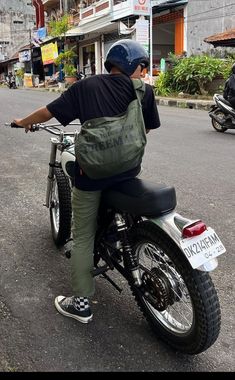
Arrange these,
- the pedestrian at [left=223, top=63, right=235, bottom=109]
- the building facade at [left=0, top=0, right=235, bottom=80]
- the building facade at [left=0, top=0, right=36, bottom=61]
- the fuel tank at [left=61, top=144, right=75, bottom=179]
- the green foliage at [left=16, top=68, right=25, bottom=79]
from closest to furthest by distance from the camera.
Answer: the fuel tank at [left=61, top=144, right=75, bottom=179]
the pedestrian at [left=223, top=63, right=235, bottom=109]
the building facade at [left=0, top=0, right=235, bottom=80]
the green foliage at [left=16, top=68, right=25, bottom=79]
the building facade at [left=0, top=0, right=36, bottom=61]

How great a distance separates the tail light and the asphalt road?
2.41 ft

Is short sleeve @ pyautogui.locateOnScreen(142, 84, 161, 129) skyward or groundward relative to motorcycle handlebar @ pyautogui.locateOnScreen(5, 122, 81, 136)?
skyward

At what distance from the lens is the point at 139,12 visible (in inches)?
896

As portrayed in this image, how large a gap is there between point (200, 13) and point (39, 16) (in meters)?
26.2

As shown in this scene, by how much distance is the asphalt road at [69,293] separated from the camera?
96.0 inches

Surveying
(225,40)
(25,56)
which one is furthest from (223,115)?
(25,56)

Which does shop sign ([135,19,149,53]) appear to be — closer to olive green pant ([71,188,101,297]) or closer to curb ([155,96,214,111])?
curb ([155,96,214,111])

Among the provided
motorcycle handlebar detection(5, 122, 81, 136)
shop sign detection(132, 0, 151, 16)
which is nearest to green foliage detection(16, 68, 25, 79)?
shop sign detection(132, 0, 151, 16)

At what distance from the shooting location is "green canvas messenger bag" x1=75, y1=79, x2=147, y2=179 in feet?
7.97

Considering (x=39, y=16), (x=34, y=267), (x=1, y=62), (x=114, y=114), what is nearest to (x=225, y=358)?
(x=114, y=114)

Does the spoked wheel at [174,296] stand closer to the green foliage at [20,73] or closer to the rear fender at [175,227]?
the rear fender at [175,227]

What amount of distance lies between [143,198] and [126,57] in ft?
2.66

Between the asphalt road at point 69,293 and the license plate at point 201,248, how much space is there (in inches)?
24.6

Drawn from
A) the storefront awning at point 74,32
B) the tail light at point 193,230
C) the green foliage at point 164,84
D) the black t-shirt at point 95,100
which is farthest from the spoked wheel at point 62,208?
the storefront awning at point 74,32
